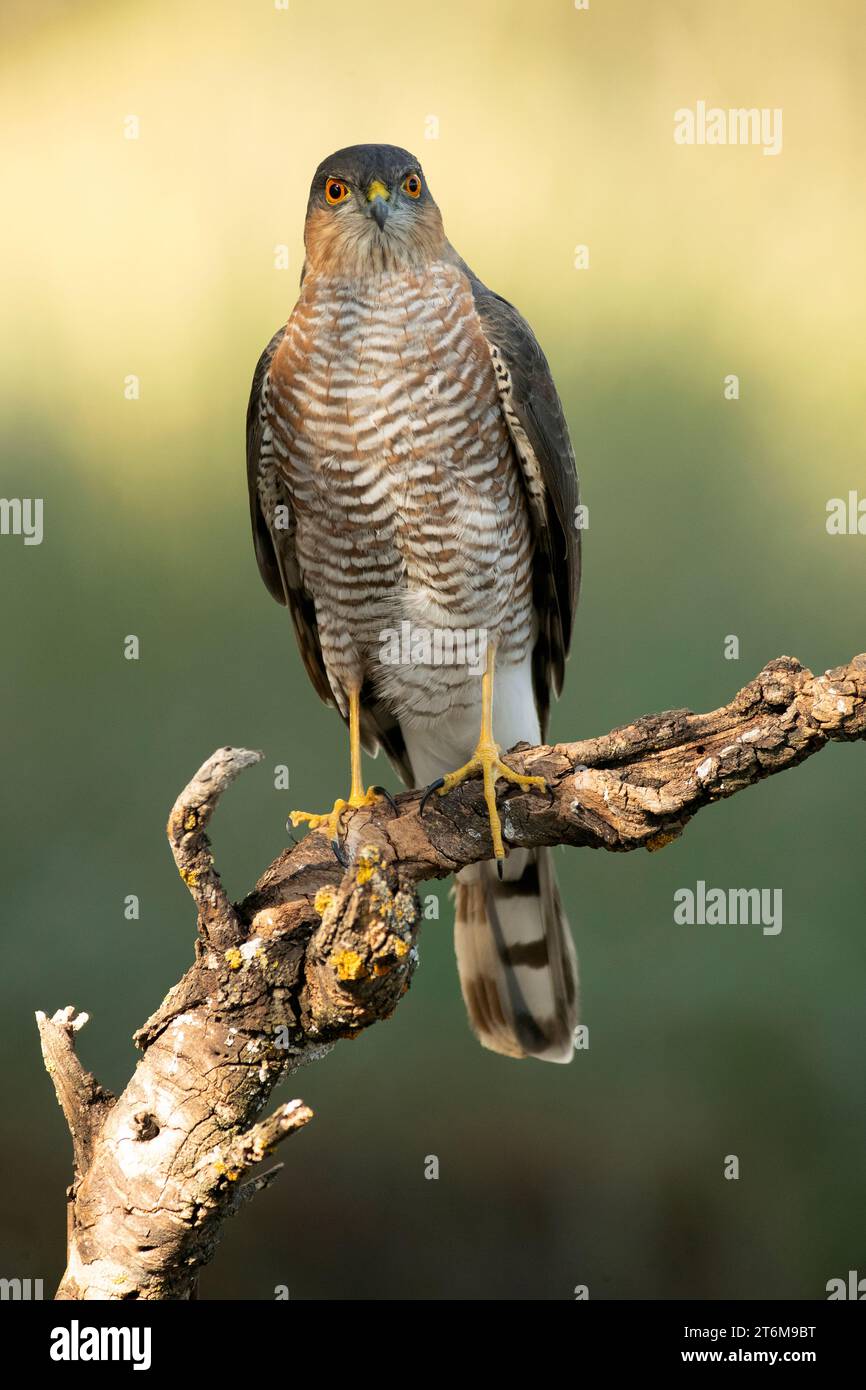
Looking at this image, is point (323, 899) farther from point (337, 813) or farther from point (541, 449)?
point (541, 449)

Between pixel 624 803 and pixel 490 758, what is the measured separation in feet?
1.13

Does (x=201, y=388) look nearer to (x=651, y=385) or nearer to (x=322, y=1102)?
(x=651, y=385)

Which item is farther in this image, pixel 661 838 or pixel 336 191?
pixel 336 191

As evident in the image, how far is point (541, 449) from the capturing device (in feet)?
8.26

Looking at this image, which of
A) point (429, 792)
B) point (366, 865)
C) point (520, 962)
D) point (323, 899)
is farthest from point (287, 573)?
point (366, 865)

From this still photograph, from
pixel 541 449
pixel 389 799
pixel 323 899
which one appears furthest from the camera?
pixel 541 449

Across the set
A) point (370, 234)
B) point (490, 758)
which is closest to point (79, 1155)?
point (490, 758)

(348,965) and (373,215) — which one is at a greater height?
(373,215)

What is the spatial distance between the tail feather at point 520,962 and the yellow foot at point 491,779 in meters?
0.60

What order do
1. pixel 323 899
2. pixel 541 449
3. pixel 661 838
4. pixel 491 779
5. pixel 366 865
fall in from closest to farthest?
pixel 366 865 < pixel 323 899 < pixel 661 838 < pixel 491 779 < pixel 541 449

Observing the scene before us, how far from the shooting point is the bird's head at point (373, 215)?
237 centimetres

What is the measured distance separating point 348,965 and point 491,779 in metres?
0.54

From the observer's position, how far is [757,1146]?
3986 millimetres

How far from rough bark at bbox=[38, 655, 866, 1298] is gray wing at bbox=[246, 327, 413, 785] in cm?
91
